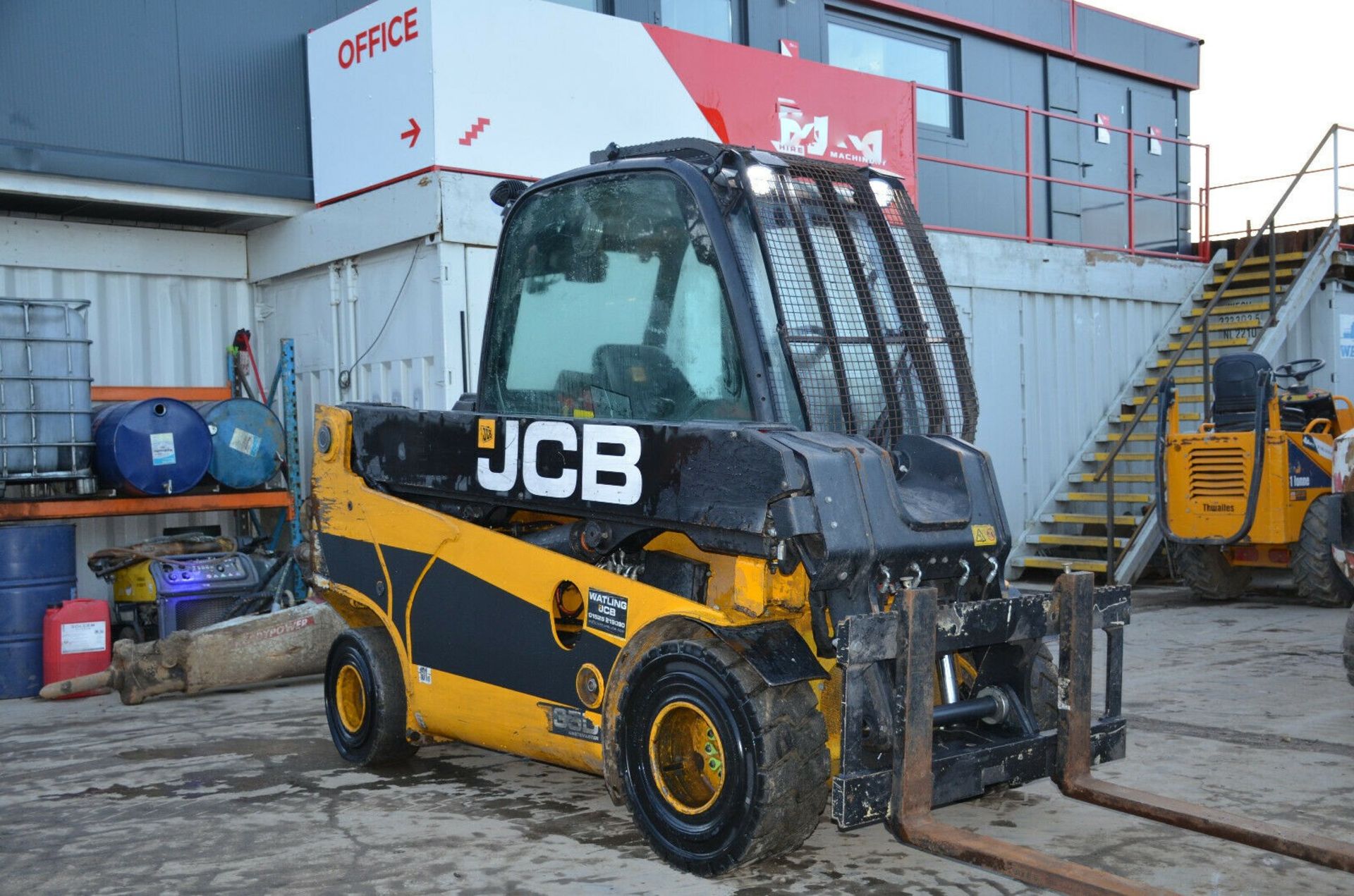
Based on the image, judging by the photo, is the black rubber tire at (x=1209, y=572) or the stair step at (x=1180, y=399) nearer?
the black rubber tire at (x=1209, y=572)

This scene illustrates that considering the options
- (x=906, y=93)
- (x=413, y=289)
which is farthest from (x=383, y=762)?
(x=906, y=93)

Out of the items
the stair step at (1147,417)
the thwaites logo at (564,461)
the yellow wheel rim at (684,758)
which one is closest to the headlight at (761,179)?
the thwaites logo at (564,461)

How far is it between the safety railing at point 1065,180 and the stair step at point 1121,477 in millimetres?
2299

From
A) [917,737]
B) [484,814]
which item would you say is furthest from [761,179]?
[484,814]

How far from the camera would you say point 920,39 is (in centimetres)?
1509

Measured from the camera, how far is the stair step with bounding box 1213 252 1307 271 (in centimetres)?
1498

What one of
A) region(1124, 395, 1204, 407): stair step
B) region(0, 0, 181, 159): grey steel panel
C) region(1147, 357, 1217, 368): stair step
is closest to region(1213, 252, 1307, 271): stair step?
region(1147, 357, 1217, 368): stair step

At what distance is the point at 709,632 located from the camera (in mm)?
4262

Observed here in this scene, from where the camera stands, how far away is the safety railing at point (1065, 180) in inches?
520

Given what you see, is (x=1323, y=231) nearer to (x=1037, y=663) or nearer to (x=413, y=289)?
(x=413, y=289)

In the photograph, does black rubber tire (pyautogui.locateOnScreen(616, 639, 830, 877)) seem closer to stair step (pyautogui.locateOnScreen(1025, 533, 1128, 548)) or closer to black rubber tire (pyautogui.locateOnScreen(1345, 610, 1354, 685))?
black rubber tire (pyautogui.locateOnScreen(1345, 610, 1354, 685))

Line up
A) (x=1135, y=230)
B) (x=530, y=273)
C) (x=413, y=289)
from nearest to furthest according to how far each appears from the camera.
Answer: (x=530, y=273), (x=413, y=289), (x=1135, y=230)

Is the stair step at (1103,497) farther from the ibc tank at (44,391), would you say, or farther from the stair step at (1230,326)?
the ibc tank at (44,391)

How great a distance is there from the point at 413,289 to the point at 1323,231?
10.7m
